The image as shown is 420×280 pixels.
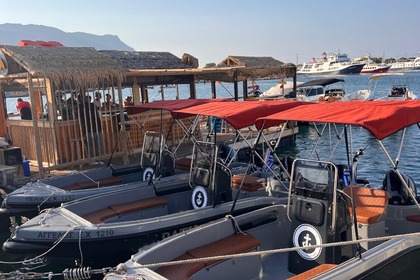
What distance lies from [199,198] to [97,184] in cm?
299

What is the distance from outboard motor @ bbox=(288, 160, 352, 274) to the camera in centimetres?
523

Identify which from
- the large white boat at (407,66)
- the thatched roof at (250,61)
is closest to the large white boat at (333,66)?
the large white boat at (407,66)

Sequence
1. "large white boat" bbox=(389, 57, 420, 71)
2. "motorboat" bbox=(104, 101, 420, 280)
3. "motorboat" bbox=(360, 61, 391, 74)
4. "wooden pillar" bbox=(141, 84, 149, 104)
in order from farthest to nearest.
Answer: "large white boat" bbox=(389, 57, 420, 71)
"motorboat" bbox=(360, 61, 391, 74)
"wooden pillar" bbox=(141, 84, 149, 104)
"motorboat" bbox=(104, 101, 420, 280)

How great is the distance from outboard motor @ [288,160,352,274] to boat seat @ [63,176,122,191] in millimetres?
5142

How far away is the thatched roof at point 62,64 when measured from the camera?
10.6 m

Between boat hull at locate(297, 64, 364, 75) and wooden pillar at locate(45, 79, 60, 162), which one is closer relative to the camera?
wooden pillar at locate(45, 79, 60, 162)

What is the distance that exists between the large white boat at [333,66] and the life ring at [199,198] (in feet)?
289

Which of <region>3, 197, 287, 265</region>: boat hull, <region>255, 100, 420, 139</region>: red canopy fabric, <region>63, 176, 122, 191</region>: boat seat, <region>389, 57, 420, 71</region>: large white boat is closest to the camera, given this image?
<region>255, 100, 420, 139</region>: red canopy fabric

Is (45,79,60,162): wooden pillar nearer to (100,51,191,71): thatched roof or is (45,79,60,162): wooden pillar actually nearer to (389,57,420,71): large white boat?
(100,51,191,71): thatched roof

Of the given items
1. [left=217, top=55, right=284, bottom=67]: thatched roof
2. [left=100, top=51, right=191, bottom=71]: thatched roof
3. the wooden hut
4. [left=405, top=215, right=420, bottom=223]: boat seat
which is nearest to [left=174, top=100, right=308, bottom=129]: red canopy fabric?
[left=405, top=215, right=420, bottom=223]: boat seat

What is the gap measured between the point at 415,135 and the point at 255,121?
1948 centimetres

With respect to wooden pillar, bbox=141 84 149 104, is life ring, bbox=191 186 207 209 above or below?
below

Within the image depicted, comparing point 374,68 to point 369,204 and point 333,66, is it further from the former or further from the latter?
point 369,204

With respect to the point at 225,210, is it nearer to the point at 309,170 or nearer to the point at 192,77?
the point at 309,170
